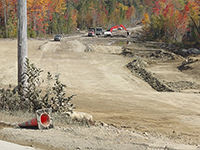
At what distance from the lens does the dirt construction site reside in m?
6.94

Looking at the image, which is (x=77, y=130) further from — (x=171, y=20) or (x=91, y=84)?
(x=171, y=20)

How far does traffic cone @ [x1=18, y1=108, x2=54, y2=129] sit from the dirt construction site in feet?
0.76

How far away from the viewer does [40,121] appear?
7.71 meters

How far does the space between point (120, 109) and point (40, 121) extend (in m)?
5.31

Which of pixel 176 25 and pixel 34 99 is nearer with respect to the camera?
pixel 34 99

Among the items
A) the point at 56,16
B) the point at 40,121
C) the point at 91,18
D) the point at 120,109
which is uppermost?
the point at 91,18

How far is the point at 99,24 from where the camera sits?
5027 inches

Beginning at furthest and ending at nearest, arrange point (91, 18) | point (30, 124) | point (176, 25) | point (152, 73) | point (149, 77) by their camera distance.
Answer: point (91, 18), point (176, 25), point (152, 73), point (149, 77), point (30, 124)

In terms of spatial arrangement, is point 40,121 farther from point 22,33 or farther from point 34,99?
point 22,33

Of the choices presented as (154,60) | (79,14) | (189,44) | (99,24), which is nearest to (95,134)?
(154,60)

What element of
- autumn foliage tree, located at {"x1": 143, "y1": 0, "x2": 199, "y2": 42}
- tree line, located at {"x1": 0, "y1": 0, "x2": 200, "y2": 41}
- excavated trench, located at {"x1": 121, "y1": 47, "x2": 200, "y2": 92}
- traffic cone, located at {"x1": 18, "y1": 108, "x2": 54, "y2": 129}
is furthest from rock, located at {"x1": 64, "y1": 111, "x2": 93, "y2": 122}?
autumn foliage tree, located at {"x1": 143, "y1": 0, "x2": 199, "y2": 42}

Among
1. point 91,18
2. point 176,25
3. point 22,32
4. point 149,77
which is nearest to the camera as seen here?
point 22,32

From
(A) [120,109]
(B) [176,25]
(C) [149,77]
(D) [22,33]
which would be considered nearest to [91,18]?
(B) [176,25]

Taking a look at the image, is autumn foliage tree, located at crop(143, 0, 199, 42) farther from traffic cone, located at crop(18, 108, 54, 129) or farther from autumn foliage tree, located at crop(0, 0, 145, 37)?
traffic cone, located at crop(18, 108, 54, 129)
